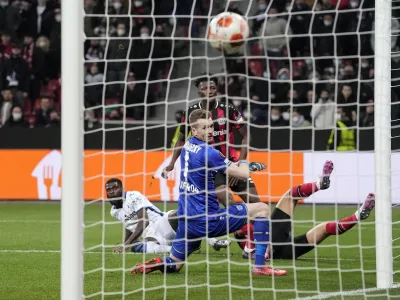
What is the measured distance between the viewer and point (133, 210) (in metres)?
9.76

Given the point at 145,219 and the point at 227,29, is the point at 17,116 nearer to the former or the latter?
the point at 145,219

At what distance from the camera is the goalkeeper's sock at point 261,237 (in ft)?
27.2

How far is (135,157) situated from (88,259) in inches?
239

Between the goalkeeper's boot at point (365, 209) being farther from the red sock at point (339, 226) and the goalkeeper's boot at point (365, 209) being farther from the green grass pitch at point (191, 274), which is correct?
the green grass pitch at point (191, 274)

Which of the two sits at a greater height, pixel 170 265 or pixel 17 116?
pixel 17 116

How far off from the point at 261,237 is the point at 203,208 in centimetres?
58

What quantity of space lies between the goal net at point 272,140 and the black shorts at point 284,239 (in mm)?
52

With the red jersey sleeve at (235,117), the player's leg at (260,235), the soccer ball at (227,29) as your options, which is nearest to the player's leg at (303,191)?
the player's leg at (260,235)

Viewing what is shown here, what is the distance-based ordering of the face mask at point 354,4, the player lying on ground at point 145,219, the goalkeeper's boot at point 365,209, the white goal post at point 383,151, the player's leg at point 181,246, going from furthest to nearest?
1. the face mask at point 354,4
2. the player lying on ground at point 145,219
3. the goalkeeper's boot at point 365,209
4. the player's leg at point 181,246
5. the white goal post at point 383,151

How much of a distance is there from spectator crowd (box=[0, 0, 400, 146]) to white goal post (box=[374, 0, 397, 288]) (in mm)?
6991

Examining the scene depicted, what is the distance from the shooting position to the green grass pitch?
733cm

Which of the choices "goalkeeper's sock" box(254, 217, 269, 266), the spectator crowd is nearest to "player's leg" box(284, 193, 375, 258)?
"goalkeeper's sock" box(254, 217, 269, 266)

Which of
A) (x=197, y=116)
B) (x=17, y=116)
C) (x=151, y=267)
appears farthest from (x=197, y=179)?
(x=17, y=116)

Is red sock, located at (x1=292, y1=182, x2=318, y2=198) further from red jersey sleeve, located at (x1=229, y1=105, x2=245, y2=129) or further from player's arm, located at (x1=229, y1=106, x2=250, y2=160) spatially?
red jersey sleeve, located at (x1=229, y1=105, x2=245, y2=129)
